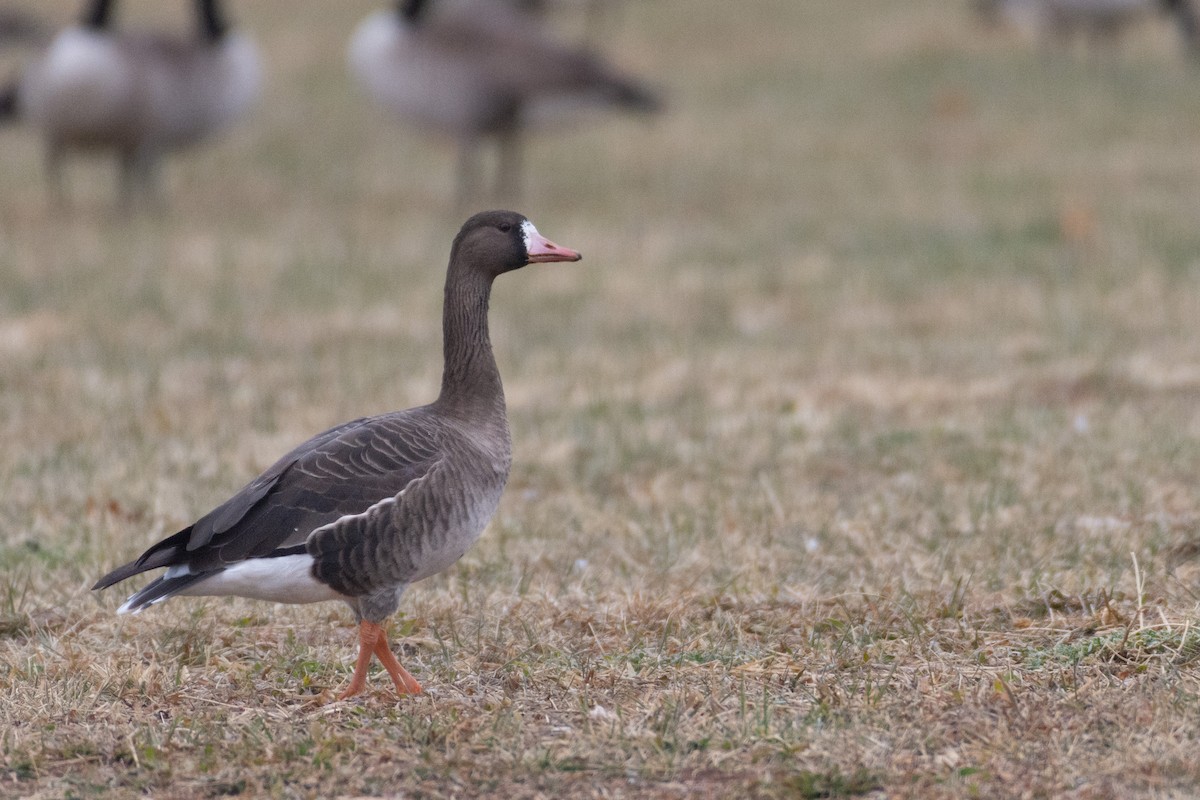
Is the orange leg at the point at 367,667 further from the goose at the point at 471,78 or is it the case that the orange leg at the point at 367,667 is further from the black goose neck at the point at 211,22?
the black goose neck at the point at 211,22

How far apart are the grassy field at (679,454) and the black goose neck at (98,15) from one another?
162 centimetres

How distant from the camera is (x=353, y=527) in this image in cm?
424

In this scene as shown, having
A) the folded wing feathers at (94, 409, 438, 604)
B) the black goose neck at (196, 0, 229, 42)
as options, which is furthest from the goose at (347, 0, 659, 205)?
the folded wing feathers at (94, 409, 438, 604)

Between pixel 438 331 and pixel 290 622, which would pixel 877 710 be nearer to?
pixel 290 622

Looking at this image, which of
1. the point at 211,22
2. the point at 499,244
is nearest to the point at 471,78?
the point at 211,22

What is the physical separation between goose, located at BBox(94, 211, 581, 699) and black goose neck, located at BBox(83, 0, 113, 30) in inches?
397

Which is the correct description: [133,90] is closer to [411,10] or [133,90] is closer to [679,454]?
[411,10]

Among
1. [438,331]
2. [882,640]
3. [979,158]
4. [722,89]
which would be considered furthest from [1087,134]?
[882,640]

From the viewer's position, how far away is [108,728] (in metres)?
4.02

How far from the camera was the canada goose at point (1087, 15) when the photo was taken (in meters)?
19.8

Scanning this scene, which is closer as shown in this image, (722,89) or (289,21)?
(722,89)

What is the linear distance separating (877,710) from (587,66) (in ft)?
35.5

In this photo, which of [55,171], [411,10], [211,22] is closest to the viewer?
[55,171]

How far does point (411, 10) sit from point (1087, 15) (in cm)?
956
